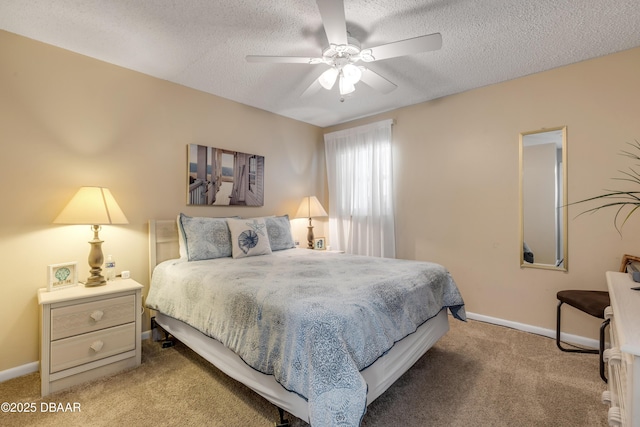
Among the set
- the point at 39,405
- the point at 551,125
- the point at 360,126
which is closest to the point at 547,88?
the point at 551,125

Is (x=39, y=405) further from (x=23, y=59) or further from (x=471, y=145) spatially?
(x=471, y=145)

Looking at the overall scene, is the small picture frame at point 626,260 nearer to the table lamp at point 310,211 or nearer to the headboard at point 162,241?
the table lamp at point 310,211

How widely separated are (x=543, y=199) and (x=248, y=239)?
9.35 ft

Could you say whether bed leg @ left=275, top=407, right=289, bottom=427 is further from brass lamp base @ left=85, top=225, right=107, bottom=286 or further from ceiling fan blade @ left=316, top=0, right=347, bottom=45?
ceiling fan blade @ left=316, top=0, right=347, bottom=45

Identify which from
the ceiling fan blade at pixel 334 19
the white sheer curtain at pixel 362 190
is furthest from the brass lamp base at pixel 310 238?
the ceiling fan blade at pixel 334 19

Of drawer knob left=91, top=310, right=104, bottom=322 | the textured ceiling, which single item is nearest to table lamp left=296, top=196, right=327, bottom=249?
the textured ceiling

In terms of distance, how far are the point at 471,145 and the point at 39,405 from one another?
4.12 m

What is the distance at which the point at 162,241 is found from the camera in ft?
9.16

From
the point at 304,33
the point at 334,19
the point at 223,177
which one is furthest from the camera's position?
the point at 223,177

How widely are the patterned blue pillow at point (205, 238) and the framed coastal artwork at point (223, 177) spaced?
15.9 inches

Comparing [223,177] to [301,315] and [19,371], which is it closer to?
[19,371]

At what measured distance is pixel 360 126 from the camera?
13.4ft

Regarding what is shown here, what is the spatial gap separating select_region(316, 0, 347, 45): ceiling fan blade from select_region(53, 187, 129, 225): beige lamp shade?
203cm

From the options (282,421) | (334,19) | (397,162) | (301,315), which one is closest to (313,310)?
(301,315)
